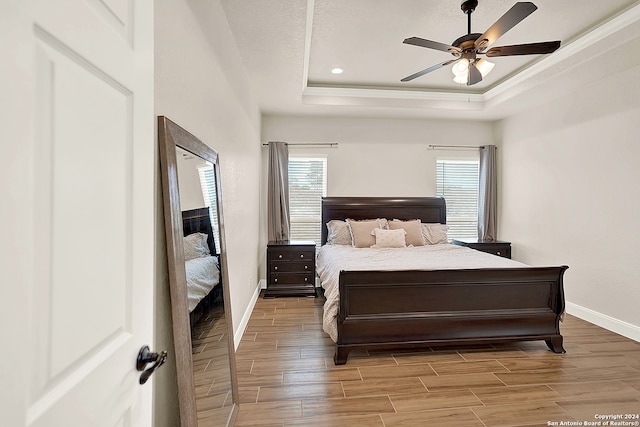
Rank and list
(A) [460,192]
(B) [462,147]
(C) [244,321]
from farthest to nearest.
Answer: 1. (A) [460,192]
2. (B) [462,147]
3. (C) [244,321]

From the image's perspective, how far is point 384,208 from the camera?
193 inches

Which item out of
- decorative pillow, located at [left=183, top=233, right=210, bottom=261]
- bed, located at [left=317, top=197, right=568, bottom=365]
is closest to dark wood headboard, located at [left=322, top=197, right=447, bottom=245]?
bed, located at [left=317, top=197, right=568, bottom=365]

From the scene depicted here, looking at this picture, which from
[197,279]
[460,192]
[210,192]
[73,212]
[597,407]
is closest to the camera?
[73,212]

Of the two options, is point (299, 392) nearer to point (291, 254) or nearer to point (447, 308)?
point (447, 308)

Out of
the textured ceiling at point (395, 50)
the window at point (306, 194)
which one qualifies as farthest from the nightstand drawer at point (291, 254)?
the textured ceiling at point (395, 50)

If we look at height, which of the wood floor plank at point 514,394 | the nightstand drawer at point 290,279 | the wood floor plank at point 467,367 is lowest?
the wood floor plank at point 514,394

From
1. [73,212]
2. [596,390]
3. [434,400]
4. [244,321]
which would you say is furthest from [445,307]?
[73,212]

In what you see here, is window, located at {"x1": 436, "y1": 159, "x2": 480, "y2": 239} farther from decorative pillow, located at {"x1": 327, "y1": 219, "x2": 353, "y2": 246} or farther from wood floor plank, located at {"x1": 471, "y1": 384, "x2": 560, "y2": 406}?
wood floor plank, located at {"x1": 471, "y1": 384, "x2": 560, "y2": 406}

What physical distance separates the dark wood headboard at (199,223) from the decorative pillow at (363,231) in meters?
2.69

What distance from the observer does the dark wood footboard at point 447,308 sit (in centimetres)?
267

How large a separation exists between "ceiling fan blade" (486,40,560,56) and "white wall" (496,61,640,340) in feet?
5.48

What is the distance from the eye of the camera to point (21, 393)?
19.6 inches

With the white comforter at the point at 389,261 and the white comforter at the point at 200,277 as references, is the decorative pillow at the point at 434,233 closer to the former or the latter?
the white comforter at the point at 389,261

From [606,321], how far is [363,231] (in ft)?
9.12
